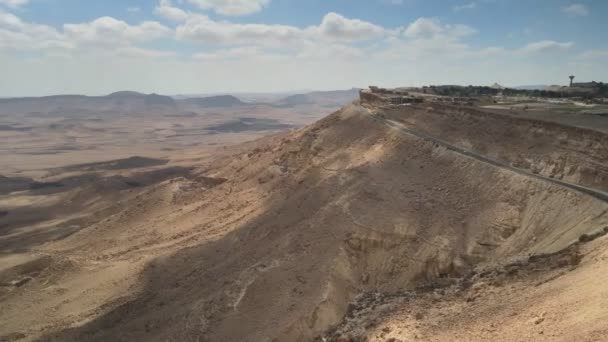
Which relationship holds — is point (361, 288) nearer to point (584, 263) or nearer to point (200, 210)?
point (584, 263)

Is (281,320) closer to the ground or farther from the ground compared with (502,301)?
closer to the ground

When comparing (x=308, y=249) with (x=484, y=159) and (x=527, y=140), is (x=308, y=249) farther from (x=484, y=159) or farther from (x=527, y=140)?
(x=527, y=140)

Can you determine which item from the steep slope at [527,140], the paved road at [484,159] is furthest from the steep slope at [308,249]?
the steep slope at [527,140]

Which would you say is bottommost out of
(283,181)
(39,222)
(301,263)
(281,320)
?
(39,222)

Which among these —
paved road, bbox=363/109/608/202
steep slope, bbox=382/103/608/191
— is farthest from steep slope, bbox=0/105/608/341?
steep slope, bbox=382/103/608/191

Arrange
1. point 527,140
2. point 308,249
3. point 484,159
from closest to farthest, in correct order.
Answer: point 308,249 < point 484,159 < point 527,140

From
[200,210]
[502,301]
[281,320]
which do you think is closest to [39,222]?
[200,210]

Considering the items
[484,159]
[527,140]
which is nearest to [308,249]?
[484,159]

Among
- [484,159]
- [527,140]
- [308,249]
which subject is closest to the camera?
[308,249]

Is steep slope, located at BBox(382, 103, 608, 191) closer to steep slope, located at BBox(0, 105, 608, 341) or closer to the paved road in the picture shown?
the paved road
